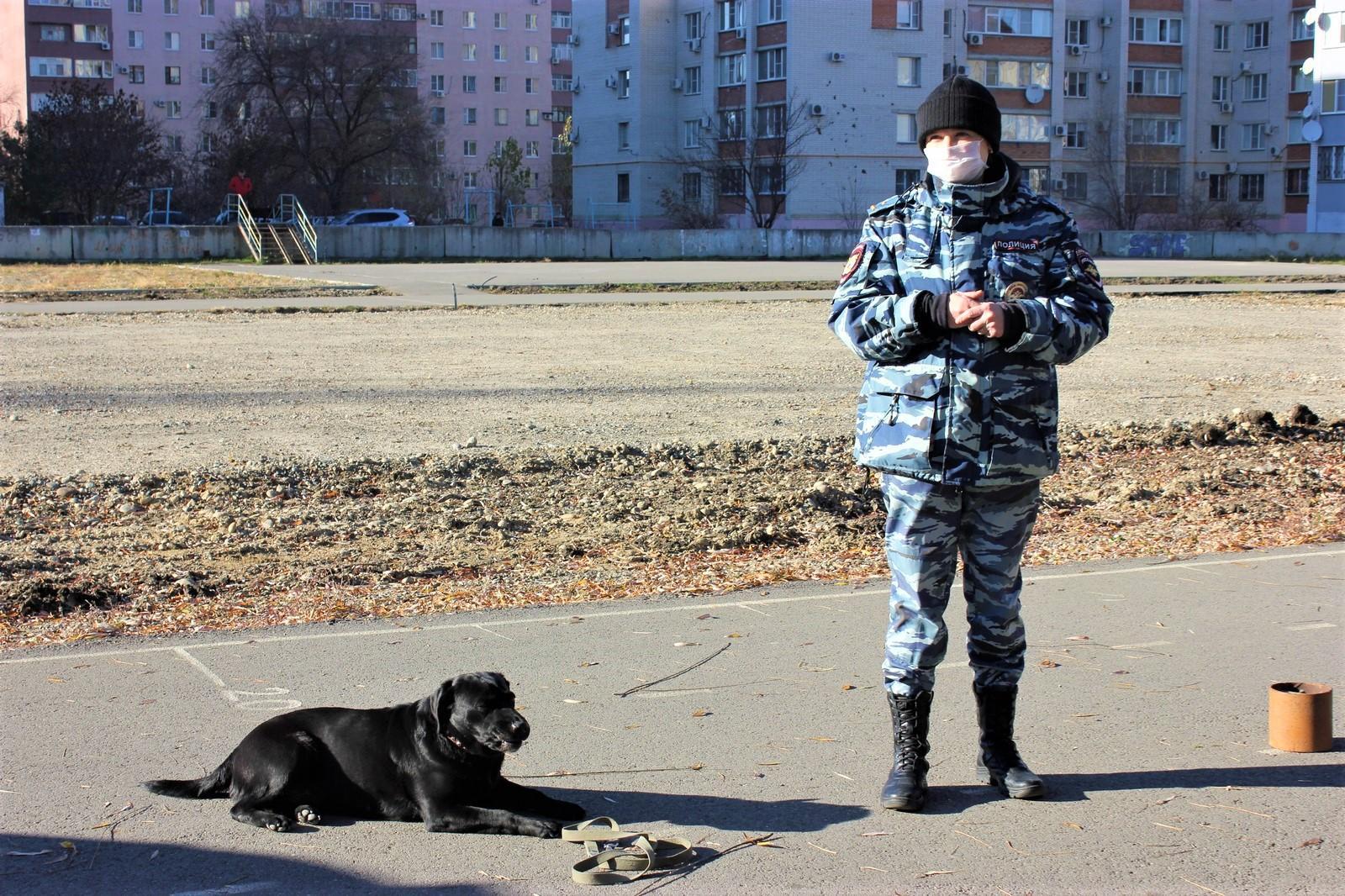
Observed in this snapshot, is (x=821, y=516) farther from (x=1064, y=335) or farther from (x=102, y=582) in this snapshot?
(x=1064, y=335)

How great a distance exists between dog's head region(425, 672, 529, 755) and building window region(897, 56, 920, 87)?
75857 millimetres

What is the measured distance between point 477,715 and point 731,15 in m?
79.4

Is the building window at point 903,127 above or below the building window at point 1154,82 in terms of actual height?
below

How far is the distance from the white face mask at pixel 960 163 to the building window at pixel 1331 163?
260 feet

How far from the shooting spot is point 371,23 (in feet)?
281

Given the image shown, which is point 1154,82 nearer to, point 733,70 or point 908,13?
point 908,13

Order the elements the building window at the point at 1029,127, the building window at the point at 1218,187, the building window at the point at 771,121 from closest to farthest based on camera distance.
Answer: the building window at the point at 771,121 → the building window at the point at 1029,127 → the building window at the point at 1218,187

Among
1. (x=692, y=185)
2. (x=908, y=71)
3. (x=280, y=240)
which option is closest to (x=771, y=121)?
(x=692, y=185)

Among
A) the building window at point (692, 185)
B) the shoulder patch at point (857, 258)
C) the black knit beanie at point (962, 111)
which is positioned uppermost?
the building window at point (692, 185)

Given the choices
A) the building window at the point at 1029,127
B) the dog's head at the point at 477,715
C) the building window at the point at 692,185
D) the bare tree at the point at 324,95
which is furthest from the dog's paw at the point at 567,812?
the building window at the point at 1029,127

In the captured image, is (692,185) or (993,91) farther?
(692,185)

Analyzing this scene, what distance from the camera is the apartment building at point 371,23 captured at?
107625mm

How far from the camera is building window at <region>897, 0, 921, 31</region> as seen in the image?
7619 centimetres

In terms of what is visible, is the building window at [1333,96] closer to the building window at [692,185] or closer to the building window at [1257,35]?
the building window at [1257,35]
